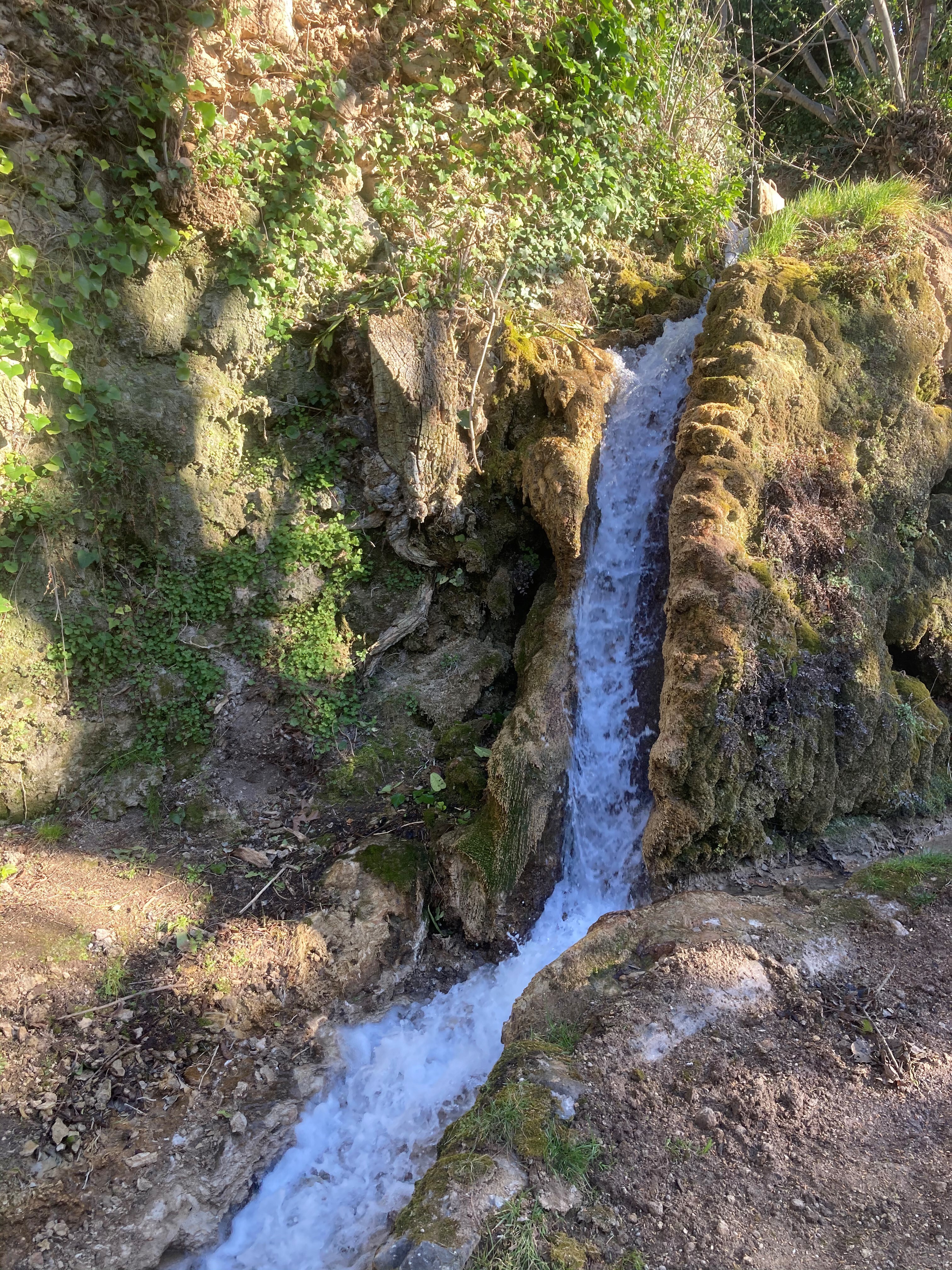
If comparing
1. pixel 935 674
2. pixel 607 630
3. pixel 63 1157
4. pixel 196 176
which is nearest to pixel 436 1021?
pixel 63 1157

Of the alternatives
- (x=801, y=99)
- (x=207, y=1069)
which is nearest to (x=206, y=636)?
(x=207, y=1069)

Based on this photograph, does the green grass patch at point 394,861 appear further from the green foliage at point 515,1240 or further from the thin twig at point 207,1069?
the green foliage at point 515,1240

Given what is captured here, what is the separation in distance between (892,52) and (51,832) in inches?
496

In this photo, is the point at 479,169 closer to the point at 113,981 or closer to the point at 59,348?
the point at 59,348

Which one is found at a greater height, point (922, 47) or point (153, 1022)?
point (922, 47)

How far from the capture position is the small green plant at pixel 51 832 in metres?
5.20

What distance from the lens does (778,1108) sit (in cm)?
314

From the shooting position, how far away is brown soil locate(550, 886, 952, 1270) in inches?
106

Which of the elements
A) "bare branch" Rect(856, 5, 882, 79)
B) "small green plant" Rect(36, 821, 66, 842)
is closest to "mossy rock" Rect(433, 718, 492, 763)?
"small green plant" Rect(36, 821, 66, 842)

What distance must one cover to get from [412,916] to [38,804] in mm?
2942

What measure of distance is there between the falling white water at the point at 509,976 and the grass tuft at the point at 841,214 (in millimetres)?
1119

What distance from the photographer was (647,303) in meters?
7.61

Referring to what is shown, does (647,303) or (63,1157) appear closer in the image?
(63,1157)

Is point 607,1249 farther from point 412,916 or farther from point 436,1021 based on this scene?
point 412,916
